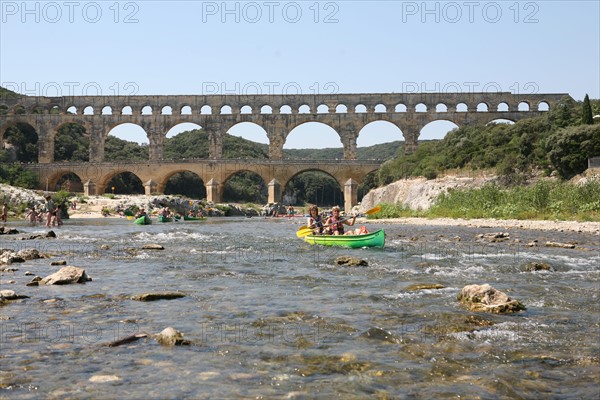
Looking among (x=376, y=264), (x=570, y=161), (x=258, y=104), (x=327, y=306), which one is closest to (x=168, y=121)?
(x=258, y=104)

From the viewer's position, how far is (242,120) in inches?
2707

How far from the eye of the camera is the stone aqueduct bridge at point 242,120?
2571 inches

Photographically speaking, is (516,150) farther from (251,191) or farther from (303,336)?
(251,191)

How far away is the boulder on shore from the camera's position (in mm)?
7332

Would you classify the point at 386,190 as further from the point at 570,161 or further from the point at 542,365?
the point at 542,365

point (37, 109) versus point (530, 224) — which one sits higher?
point (37, 109)

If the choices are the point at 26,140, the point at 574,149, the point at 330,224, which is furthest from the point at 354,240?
the point at 26,140

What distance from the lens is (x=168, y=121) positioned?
69.1 meters

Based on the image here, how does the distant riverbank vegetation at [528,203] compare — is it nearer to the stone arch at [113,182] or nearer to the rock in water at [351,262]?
the rock in water at [351,262]

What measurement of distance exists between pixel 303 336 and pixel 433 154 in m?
48.1

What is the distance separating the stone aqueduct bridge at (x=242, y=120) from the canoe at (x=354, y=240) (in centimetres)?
4568

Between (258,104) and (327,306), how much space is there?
62.0m

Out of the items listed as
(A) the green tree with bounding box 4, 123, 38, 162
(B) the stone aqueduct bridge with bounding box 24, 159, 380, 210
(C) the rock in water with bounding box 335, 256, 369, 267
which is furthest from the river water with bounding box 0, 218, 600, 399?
(A) the green tree with bounding box 4, 123, 38, 162

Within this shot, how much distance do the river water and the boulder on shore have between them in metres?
0.17
